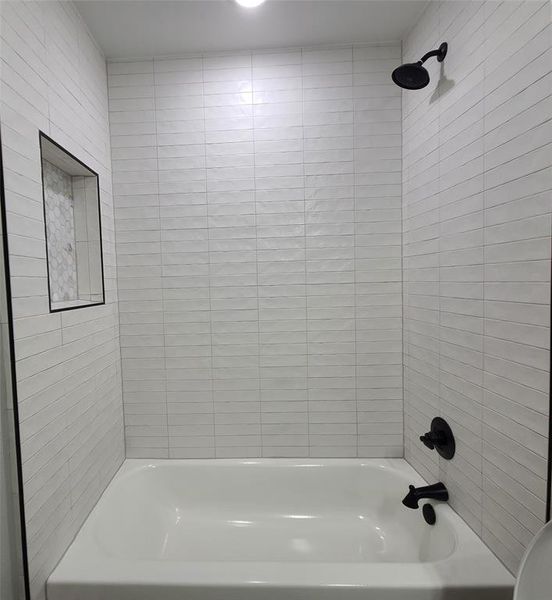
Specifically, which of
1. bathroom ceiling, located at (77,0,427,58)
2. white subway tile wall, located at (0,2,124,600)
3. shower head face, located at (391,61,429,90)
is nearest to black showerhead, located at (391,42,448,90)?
shower head face, located at (391,61,429,90)

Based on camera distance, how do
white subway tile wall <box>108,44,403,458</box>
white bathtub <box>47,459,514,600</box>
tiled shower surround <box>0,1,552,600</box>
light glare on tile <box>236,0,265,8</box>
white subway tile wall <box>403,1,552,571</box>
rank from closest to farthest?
white subway tile wall <box>403,1,552,571</box>, white bathtub <box>47,459,514,600</box>, light glare on tile <box>236,0,265,8</box>, tiled shower surround <box>0,1,552,600</box>, white subway tile wall <box>108,44,403,458</box>

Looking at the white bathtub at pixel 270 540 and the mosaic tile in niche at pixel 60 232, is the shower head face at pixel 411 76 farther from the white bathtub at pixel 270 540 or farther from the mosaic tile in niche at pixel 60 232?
the white bathtub at pixel 270 540

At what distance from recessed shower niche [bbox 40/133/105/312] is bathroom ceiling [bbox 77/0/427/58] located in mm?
691

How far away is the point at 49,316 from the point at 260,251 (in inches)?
40.9

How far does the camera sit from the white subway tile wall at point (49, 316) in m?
1.07

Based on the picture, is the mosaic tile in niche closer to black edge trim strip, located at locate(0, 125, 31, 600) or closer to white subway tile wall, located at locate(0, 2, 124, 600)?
white subway tile wall, located at locate(0, 2, 124, 600)

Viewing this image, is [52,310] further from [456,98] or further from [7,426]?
[456,98]

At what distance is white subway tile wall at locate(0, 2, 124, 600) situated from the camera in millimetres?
1069

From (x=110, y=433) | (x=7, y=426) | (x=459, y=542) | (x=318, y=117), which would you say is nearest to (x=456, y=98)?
(x=318, y=117)

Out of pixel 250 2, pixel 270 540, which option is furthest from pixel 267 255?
pixel 270 540

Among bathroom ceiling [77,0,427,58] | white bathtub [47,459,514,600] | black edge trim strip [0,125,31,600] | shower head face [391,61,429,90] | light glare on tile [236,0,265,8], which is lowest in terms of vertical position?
white bathtub [47,459,514,600]

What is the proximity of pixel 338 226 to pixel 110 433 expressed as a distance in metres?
1.61

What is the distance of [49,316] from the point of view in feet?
4.02

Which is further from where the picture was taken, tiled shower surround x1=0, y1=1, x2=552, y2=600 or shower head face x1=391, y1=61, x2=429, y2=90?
tiled shower surround x1=0, y1=1, x2=552, y2=600
